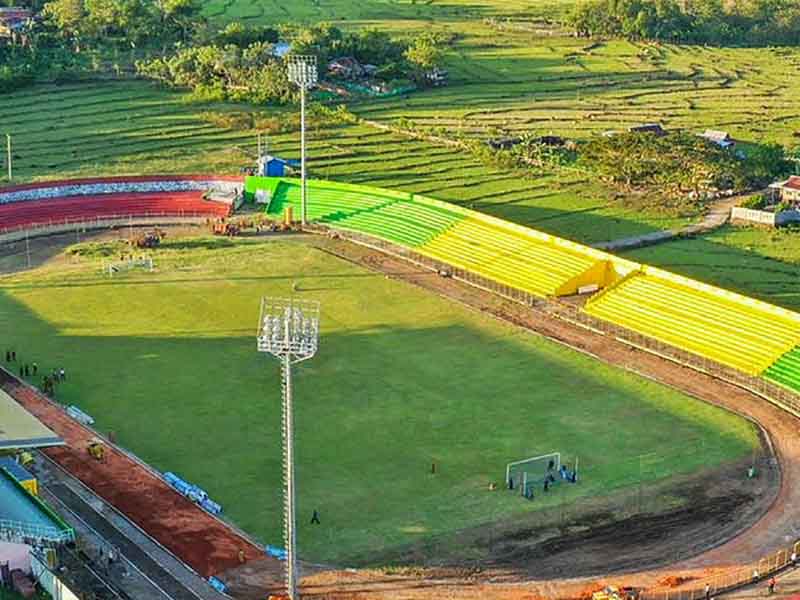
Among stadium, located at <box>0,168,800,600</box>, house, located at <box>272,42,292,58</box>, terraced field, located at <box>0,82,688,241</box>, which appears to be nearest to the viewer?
stadium, located at <box>0,168,800,600</box>

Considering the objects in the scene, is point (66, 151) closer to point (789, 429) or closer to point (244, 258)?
point (244, 258)

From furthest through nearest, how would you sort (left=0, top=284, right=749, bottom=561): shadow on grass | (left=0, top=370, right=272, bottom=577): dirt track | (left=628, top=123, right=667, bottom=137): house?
(left=628, top=123, right=667, bottom=137): house < (left=0, top=284, right=749, bottom=561): shadow on grass < (left=0, top=370, right=272, bottom=577): dirt track

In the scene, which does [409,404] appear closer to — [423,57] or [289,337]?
[289,337]

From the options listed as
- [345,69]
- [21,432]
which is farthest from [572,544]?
[345,69]

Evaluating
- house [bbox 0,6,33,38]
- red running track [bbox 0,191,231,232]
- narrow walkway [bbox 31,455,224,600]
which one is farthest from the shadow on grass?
house [bbox 0,6,33,38]

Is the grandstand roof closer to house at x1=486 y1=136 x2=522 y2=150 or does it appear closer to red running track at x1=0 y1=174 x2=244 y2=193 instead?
red running track at x1=0 y1=174 x2=244 y2=193

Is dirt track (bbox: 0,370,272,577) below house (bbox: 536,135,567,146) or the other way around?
below
